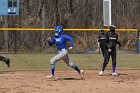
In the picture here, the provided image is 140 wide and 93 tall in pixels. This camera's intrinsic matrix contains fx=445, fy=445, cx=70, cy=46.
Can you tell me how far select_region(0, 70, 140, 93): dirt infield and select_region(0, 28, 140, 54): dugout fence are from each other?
20.7 meters

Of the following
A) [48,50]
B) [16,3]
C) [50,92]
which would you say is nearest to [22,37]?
[48,50]

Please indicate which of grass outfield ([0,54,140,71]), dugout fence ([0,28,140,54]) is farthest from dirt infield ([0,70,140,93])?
dugout fence ([0,28,140,54])

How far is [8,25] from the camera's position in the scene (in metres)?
47.3

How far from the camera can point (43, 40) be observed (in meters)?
40.6

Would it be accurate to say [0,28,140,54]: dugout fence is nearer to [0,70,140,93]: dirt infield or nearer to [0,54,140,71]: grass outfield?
[0,54,140,71]: grass outfield

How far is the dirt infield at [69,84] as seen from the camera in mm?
12734

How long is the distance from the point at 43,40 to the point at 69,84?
87.0 feet

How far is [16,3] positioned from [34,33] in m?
7.91

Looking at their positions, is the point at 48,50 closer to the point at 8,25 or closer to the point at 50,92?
the point at 8,25

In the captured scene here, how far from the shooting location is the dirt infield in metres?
12.7

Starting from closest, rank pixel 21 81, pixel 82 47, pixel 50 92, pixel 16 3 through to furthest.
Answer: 1. pixel 50 92
2. pixel 21 81
3. pixel 16 3
4. pixel 82 47

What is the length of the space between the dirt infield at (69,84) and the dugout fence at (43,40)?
2071 centimetres

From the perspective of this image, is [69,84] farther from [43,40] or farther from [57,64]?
[43,40]

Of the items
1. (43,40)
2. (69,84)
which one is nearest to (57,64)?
(69,84)
